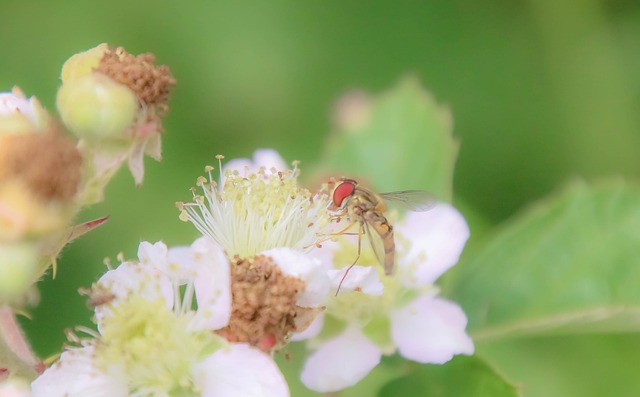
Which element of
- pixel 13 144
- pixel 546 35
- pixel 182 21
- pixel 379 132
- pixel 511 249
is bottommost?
pixel 13 144

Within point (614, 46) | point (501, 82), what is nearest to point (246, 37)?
point (501, 82)

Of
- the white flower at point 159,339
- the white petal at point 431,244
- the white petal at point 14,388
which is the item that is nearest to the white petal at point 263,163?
the white petal at point 431,244

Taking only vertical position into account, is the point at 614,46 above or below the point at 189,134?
above

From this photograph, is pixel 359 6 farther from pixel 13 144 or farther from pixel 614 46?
pixel 13 144

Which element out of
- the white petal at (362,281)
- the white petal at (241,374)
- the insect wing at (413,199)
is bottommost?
the white petal at (241,374)

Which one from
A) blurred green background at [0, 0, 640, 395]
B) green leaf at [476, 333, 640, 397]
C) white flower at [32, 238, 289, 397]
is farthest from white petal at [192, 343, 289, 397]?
blurred green background at [0, 0, 640, 395]

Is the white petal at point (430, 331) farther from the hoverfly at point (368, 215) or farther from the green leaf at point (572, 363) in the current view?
the green leaf at point (572, 363)
